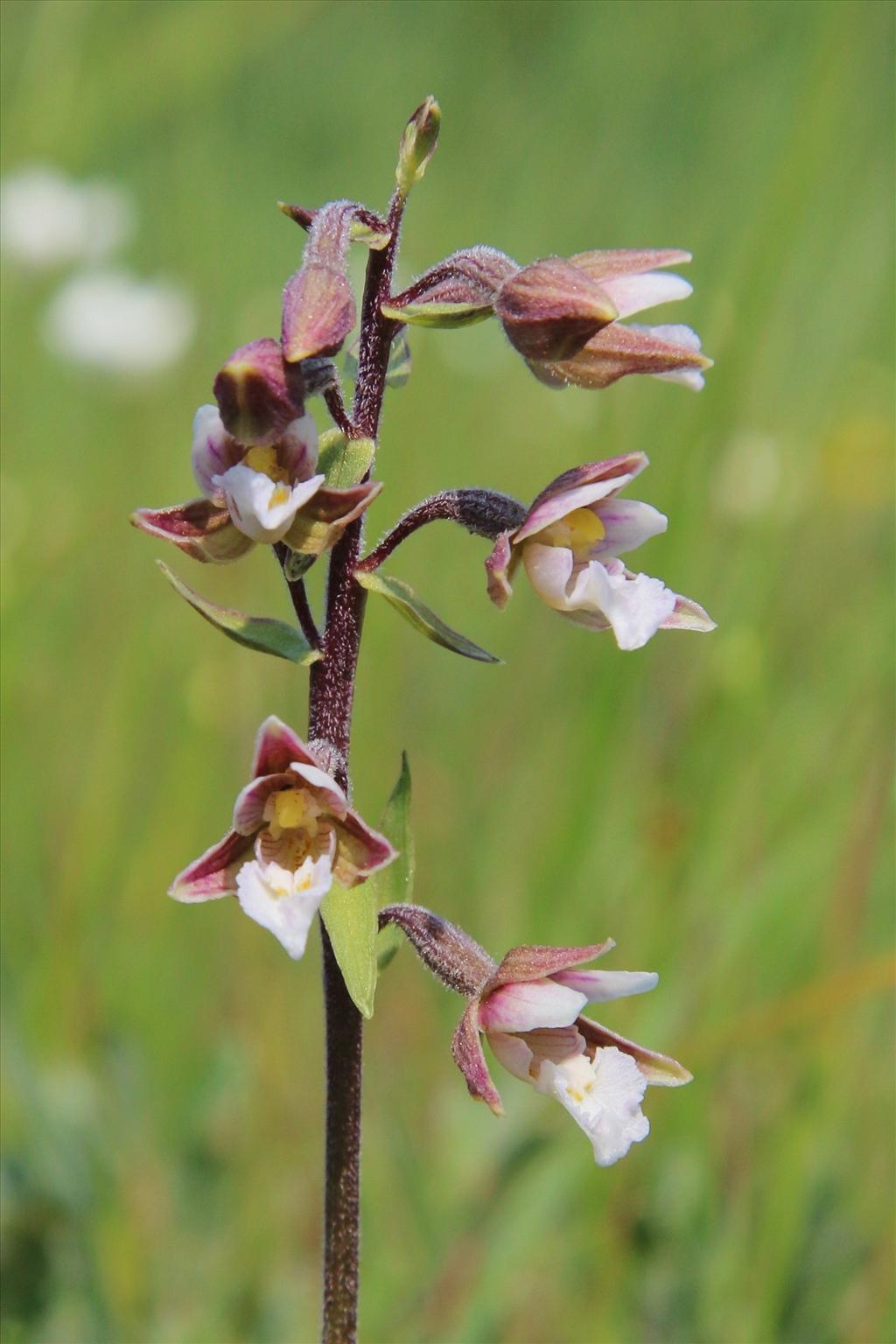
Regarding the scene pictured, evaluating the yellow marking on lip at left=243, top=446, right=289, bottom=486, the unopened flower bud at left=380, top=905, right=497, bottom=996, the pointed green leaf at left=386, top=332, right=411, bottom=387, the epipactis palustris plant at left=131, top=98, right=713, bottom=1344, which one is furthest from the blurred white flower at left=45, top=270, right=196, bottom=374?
the unopened flower bud at left=380, top=905, right=497, bottom=996

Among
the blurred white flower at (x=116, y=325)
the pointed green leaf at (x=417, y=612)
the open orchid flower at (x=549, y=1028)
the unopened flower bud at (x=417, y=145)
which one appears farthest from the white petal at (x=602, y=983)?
the blurred white flower at (x=116, y=325)

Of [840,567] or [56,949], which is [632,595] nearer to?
[56,949]

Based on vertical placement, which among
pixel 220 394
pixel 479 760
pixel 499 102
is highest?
pixel 499 102

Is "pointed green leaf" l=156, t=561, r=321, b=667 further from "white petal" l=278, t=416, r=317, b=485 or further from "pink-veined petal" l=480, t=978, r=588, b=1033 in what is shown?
"pink-veined petal" l=480, t=978, r=588, b=1033

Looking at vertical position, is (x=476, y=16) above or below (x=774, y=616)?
above

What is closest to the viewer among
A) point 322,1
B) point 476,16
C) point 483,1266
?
point 483,1266

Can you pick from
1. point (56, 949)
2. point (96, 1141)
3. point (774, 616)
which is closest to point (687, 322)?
point (774, 616)

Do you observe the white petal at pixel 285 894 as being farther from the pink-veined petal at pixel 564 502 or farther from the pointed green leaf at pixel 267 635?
the pink-veined petal at pixel 564 502

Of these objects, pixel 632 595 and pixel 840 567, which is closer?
pixel 632 595
